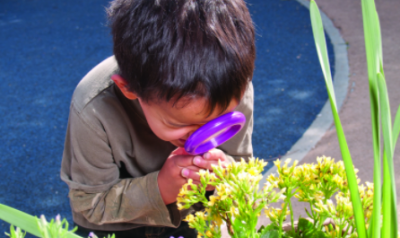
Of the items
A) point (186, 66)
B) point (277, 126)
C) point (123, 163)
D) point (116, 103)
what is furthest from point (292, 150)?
point (186, 66)

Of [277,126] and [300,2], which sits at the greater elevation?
[300,2]

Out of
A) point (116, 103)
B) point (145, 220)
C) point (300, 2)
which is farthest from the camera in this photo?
point (300, 2)

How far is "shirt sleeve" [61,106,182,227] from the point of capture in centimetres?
123

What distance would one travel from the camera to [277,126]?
270 cm

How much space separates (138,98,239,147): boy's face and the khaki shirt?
0.24 m

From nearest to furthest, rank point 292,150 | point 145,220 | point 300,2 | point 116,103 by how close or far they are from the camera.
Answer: point 116,103 → point 145,220 → point 292,150 → point 300,2

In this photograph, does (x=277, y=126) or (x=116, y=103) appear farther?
(x=277, y=126)

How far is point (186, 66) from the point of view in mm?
903

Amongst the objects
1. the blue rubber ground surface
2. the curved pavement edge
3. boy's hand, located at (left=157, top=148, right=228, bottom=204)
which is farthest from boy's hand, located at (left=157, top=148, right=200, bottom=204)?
the curved pavement edge

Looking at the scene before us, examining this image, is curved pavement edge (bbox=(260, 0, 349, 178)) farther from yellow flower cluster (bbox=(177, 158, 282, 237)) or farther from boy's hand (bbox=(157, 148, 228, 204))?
yellow flower cluster (bbox=(177, 158, 282, 237))

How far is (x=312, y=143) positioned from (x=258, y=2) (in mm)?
2905

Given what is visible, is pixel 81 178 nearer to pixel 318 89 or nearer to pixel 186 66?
pixel 186 66

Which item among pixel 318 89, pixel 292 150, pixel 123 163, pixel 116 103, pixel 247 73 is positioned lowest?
pixel 292 150

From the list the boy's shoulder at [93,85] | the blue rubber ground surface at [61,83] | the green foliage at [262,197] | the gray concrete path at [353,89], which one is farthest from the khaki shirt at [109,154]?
the gray concrete path at [353,89]
